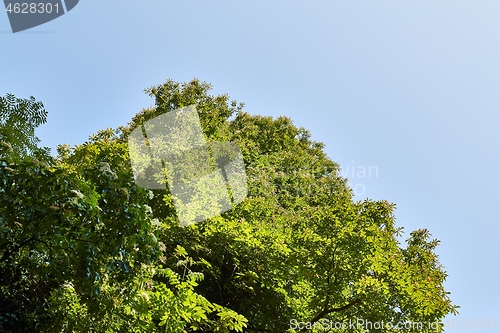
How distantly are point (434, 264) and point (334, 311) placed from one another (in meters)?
4.09

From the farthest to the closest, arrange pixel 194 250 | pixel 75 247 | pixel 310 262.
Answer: pixel 194 250
pixel 310 262
pixel 75 247

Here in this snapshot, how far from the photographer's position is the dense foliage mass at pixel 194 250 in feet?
14.1

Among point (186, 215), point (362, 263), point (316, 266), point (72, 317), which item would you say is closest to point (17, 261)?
point (72, 317)

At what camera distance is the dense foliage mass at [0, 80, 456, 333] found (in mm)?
4309

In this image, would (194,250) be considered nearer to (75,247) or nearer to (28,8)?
(75,247)

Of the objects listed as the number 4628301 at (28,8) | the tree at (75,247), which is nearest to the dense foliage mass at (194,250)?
the tree at (75,247)

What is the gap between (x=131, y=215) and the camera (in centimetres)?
448

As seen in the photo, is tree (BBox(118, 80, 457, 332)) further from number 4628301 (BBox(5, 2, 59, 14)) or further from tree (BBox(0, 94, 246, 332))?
number 4628301 (BBox(5, 2, 59, 14))

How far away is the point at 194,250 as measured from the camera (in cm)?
959

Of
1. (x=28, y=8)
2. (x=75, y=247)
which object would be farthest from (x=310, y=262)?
(x=28, y=8)

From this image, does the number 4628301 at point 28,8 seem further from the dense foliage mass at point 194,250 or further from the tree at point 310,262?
the tree at point 310,262

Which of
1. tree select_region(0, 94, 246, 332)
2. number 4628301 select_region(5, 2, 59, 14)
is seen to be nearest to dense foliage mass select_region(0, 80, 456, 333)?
tree select_region(0, 94, 246, 332)

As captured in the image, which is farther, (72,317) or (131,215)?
(72,317)

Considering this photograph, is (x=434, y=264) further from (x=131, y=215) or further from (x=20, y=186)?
(x=20, y=186)
